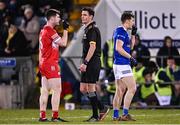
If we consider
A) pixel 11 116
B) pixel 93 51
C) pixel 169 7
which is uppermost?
pixel 169 7

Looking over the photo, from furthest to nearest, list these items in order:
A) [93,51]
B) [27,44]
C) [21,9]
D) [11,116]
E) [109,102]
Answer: [21,9], [27,44], [109,102], [11,116], [93,51]

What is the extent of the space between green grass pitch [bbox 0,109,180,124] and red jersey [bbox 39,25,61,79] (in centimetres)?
101

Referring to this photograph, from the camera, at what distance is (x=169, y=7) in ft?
75.9

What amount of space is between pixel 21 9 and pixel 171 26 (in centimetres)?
537

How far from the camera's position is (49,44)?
650 inches

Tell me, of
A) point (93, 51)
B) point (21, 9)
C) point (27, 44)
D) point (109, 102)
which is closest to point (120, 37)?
point (93, 51)

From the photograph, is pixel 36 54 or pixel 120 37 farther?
pixel 36 54

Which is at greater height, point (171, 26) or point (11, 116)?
point (171, 26)

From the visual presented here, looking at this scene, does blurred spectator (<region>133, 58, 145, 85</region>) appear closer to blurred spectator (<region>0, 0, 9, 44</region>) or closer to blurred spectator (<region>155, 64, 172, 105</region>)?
blurred spectator (<region>155, 64, 172, 105</region>)

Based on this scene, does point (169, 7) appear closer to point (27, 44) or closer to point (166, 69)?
point (166, 69)

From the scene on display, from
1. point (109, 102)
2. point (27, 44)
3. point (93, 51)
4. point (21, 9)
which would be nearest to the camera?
point (93, 51)

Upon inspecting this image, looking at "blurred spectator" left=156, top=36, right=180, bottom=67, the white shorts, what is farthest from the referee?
"blurred spectator" left=156, top=36, right=180, bottom=67

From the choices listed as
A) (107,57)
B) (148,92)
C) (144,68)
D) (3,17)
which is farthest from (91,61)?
(3,17)

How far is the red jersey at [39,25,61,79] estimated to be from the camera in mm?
16469
